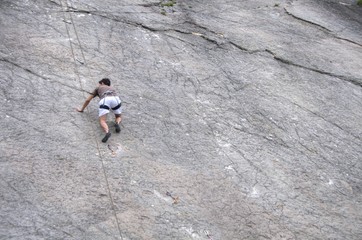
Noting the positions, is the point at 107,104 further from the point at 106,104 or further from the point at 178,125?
the point at 178,125

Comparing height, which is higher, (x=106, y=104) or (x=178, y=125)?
(x=106, y=104)

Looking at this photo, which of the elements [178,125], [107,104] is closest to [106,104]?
[107,104]

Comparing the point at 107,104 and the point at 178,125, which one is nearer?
the point at 107,104

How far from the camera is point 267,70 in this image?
1275 cm

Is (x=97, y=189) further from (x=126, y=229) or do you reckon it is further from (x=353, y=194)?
(x=353, y=194)

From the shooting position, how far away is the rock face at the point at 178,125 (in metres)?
7.81

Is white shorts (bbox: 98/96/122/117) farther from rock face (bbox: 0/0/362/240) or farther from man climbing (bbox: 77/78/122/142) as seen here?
rock face (bbox: 0/0/362/240)

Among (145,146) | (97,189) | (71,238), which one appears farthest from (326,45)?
(71,238)

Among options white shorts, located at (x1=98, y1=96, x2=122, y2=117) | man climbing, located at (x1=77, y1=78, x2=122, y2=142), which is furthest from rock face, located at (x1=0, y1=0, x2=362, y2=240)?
white shorts, located at (x1=98, y1=96, x2=122, y2=117)

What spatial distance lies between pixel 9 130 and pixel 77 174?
69.8 inches

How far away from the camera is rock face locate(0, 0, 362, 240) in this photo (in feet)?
25.6

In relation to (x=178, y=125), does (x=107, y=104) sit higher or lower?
higher

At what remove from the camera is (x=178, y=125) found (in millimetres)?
10086

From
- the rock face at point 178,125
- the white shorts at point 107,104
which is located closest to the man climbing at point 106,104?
the white shorts at point 107,104
